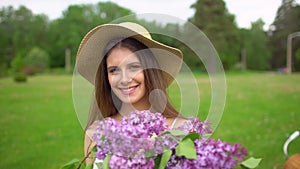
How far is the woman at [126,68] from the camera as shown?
1.25 meters

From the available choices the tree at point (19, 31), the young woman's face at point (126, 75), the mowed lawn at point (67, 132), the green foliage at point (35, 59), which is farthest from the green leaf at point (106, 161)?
the tree at point (19, 31)

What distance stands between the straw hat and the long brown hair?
0.10 feet

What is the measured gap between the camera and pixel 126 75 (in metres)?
1.27

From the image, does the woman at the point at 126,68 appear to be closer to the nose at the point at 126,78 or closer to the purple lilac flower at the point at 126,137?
the nose at the point at 126,78

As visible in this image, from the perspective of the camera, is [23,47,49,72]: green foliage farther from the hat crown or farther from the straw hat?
→ the hat crown

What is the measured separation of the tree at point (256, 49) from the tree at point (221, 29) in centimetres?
454

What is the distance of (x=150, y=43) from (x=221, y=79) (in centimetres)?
55

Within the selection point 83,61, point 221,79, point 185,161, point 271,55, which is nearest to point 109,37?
point 83,61

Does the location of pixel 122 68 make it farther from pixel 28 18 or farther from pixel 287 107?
pixel 28 18

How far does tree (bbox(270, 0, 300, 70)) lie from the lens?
43.3m

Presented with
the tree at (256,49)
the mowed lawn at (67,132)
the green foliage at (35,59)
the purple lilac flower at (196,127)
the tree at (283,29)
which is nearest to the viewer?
the purple lilac flower at (196,127)

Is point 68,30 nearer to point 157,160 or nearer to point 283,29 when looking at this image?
point 283,29

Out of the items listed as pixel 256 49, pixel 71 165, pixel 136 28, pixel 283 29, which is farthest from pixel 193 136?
pixel 256 49

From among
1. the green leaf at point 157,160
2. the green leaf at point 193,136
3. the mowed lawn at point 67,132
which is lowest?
the mowed lawn at point 67,132
